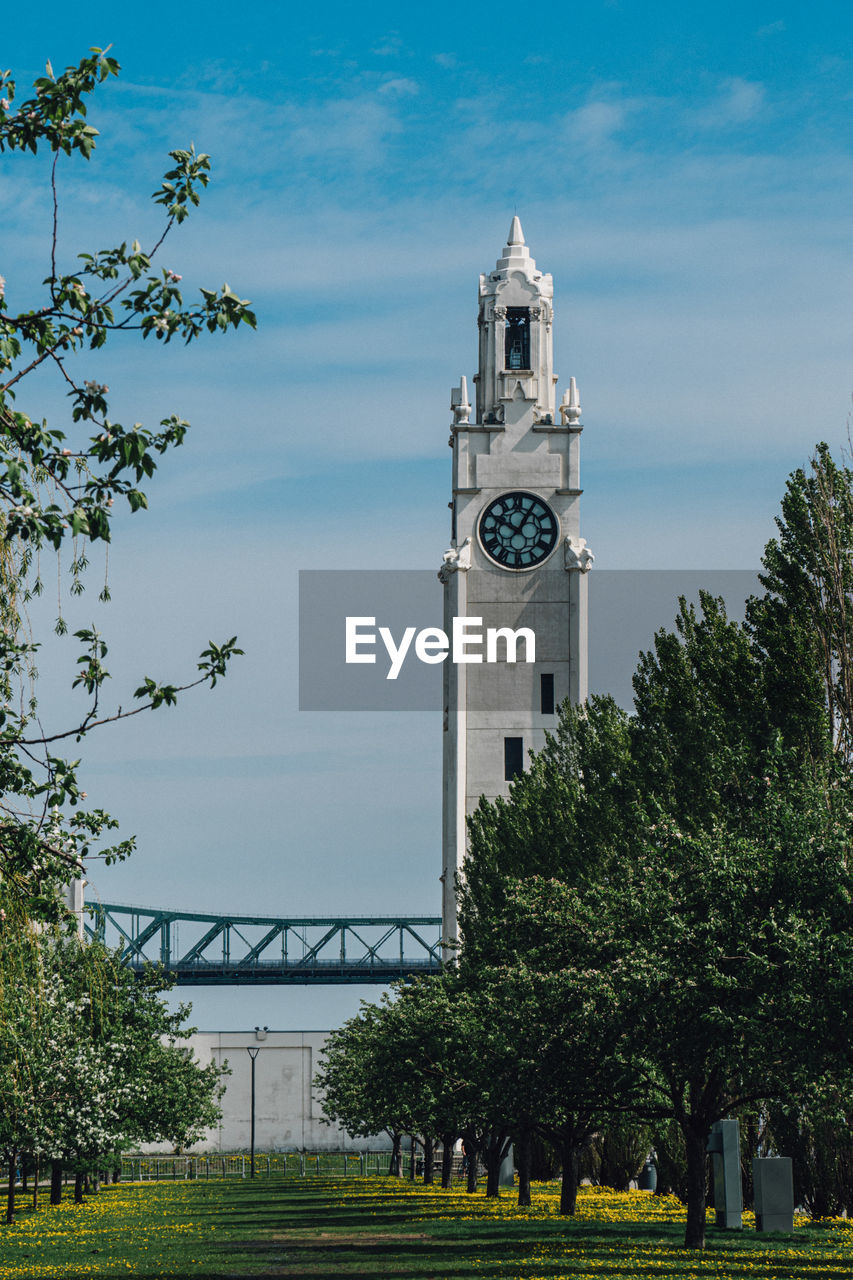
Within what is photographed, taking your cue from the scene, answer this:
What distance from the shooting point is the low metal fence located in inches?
4341

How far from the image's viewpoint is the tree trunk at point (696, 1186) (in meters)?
32.5

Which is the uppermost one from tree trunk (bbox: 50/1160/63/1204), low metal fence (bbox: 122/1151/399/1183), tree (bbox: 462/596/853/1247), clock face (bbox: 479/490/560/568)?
clock face (bbox: 479/490/560/568)

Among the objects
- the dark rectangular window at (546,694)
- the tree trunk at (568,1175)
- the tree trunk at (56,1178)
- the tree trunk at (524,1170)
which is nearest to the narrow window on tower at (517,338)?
the dark rectangular window at (546,694)

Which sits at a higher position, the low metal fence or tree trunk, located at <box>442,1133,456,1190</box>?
tree trunk, located at <box>442,1133,456,1190</box>

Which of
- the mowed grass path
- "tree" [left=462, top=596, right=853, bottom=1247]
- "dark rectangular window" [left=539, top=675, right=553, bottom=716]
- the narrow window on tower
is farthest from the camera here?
the narrow window on tower

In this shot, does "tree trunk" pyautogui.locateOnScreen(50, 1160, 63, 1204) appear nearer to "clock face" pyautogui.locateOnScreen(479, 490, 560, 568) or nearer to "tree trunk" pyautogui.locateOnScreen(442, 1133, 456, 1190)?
"tree trunk" pyautogui.locateOnScreen(442, 1133, 456, 1190)

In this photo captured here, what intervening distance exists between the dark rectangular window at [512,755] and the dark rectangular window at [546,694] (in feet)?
8.25

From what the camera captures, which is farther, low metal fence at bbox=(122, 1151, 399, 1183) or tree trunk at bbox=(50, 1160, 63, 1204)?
low metal fence at bbox=(122, 1151, 399, 1183)

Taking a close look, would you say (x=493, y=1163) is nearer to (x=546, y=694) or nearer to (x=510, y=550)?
(x=546, y=694)

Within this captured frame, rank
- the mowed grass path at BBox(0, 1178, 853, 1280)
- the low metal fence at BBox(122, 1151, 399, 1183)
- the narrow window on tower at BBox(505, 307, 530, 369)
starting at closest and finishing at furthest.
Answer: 1. the mowed grass path at BBox(0, 1178, 853, 1280)
2. the narrow window on tower at BBox(505, 307, 530, 369)
3. the low metal fence at BBox(122, 1151, 399, 1183)

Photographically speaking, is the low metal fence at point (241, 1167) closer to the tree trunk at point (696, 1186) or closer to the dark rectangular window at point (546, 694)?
the dark rectangular window at point (546, 694)

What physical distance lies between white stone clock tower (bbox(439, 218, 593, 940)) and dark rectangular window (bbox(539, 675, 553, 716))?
0.08 meters

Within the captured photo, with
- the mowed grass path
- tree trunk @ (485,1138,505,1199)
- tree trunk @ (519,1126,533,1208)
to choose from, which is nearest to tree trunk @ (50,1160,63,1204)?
the mowed grass path

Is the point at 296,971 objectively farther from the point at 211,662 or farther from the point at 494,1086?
the point at 211,662
